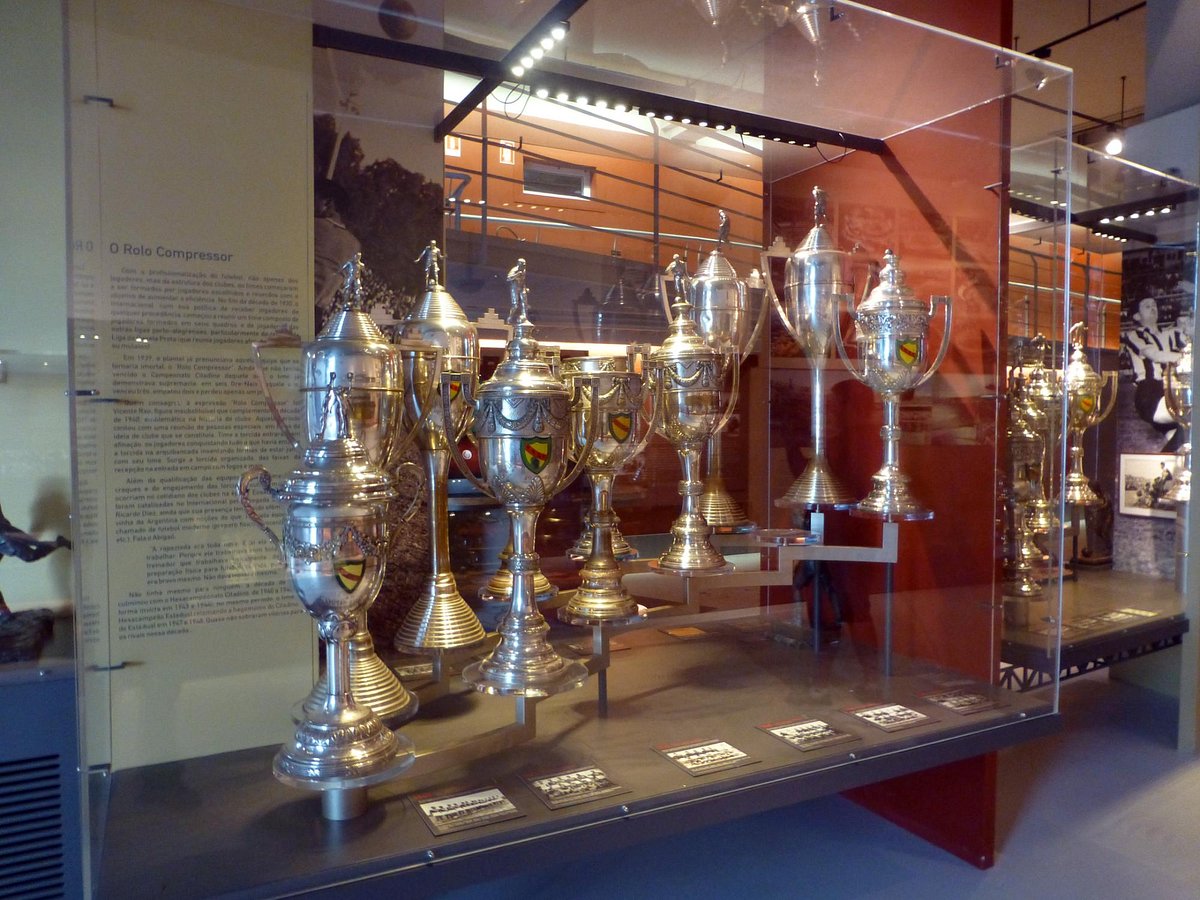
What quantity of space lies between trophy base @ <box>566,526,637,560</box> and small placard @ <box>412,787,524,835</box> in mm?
738

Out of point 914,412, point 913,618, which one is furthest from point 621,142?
point 913,618

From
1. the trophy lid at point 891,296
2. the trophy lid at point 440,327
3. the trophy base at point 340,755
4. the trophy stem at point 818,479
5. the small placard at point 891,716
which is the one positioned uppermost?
the trophy lid at point 891,296

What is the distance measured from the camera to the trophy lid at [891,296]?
7.41ft

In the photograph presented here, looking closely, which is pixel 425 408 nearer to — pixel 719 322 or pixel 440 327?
pixel 440 327

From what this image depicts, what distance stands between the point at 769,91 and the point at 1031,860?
99.5 inches

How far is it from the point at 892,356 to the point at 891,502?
42 cm

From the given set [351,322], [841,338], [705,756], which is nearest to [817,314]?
[841,338]

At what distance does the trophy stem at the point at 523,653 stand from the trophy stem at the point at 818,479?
1.09m

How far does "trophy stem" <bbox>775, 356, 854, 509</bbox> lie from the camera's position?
2.50 meters

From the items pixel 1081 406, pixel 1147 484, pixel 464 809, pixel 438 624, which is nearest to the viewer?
pixel 464 809

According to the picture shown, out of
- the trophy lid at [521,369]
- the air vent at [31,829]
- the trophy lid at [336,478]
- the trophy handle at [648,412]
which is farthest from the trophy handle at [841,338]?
the air vent at [31,829]

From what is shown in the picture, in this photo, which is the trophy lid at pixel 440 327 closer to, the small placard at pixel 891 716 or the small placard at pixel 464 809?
the small placard at pixel 464 809

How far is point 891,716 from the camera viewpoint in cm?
204

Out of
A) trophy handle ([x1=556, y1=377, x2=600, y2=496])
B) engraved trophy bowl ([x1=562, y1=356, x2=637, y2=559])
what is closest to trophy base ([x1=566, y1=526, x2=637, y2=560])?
engraved trophy bowl ([x1=562, y1=356, x2=637, y2=559])
